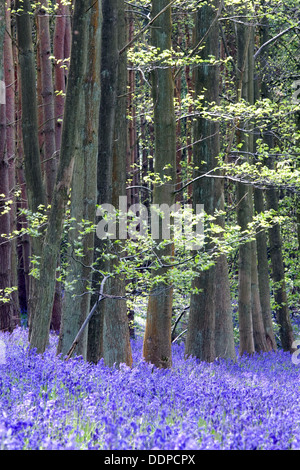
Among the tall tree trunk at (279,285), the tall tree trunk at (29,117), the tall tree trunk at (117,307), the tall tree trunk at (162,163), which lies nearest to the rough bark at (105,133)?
the tall tree trunk at (117,307)

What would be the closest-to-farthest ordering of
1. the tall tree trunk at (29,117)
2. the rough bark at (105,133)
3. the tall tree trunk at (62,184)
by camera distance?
the tall tree trunk at (62,184)
the rough bark at (105,133)
the tall tree trunk at (29,117)

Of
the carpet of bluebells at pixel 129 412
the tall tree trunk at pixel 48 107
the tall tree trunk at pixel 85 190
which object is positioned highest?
the tall tree trunk at pixel 48 107

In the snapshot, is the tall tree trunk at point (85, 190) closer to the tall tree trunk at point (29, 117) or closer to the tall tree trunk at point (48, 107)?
the tall tree trunk at point (29, 117)

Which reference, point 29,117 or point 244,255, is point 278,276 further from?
point 29,117

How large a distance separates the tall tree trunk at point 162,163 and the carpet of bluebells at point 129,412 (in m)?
3.70

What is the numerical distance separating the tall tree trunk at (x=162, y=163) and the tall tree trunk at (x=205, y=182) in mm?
1226

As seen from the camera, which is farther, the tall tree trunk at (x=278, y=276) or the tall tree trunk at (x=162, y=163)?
the tall tree trunk at (x=278, y=276)

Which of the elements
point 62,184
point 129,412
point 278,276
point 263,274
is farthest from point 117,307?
point 278,276

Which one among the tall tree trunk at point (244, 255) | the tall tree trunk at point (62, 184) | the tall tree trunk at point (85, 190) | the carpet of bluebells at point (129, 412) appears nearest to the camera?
the carpet of bluebells at point (129, 412)

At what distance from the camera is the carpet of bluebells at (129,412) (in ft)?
12.8

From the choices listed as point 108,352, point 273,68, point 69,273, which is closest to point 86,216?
point 69,273

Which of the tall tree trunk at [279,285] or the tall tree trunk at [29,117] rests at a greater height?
the tall tree trunk at [29,117]

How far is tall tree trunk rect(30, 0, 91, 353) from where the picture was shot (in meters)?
8.55

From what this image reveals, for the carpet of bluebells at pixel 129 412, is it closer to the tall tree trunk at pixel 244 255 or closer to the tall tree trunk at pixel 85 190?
the tall tree trunk at pixel 85 190
